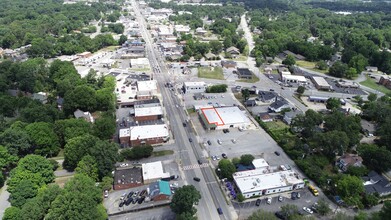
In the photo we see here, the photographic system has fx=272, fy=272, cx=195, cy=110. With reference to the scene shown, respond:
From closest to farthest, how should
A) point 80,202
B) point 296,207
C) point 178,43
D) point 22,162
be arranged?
point 80,202 < point 296,207 < point 22,162 < point 178,43

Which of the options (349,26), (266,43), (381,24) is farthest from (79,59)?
(381,24)

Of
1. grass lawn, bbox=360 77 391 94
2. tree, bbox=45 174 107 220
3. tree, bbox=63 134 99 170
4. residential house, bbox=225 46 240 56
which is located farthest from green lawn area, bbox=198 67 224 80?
tree, bbox=45 174 107 220

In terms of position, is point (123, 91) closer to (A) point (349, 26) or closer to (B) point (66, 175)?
(B) point (66, 175)

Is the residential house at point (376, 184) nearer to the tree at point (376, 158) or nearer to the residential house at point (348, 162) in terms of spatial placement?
the tree at point (376, 158)

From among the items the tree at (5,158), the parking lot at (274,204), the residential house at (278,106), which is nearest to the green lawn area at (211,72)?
the residential house at (278,106)

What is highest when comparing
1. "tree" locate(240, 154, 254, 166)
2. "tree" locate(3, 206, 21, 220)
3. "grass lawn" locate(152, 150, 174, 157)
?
"tree" locate(3, 206, 21, 220)

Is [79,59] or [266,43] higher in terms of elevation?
[266,43]

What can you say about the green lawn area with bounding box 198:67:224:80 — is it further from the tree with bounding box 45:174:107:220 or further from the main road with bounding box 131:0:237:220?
the tree with bounding box 45:174:107:220
